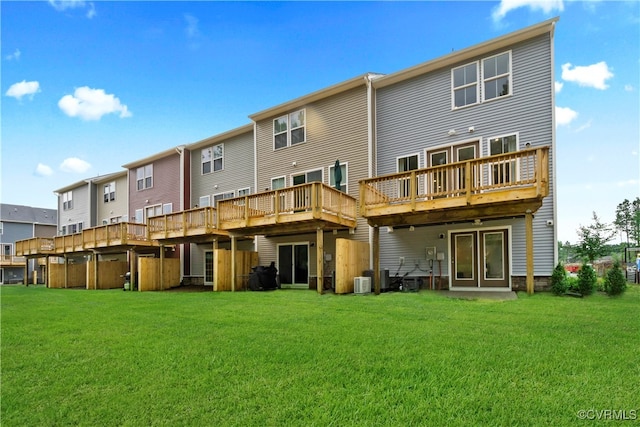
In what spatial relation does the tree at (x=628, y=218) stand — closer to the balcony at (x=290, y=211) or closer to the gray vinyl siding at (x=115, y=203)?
the balcony at (x=290, y=211)

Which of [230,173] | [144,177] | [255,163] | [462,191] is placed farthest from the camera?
[144,177]

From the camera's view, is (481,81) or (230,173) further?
(230,173)

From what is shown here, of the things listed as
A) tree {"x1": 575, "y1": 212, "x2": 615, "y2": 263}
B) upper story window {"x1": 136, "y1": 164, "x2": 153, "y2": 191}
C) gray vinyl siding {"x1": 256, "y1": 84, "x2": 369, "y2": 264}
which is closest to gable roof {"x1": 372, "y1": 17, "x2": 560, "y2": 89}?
gray vinyl siding {"x1": 256, "y1": 84, "x2": 369, "y2": 264}

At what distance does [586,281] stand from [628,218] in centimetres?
3987

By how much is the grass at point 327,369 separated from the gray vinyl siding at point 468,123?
14.8ft

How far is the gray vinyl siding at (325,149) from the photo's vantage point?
46.3 ft

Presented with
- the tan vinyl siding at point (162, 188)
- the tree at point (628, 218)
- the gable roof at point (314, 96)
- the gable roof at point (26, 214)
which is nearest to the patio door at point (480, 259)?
the gable roof at point (314, 96)

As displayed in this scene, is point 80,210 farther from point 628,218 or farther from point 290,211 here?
point 628,218

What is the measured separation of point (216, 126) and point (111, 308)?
1323cm

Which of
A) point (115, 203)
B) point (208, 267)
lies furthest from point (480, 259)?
point (115, 203)

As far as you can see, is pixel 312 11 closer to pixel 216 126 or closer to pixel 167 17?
pixel 167 17

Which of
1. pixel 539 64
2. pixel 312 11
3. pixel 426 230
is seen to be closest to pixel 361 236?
pixel 426 230

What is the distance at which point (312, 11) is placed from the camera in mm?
14219

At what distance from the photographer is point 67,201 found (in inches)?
1188
